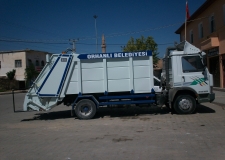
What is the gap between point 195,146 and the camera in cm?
578

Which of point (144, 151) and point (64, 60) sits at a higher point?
point (64, 60)

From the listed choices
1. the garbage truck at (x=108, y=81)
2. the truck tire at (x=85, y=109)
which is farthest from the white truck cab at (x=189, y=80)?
the truck tire at (x=85, y=109)

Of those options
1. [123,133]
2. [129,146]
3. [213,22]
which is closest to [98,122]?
[123,133]

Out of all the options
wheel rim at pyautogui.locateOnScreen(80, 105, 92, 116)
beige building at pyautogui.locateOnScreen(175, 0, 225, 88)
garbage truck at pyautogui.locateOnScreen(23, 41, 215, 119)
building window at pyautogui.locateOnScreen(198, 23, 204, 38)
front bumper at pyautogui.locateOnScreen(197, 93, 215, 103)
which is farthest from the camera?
building window at pyautogui.locateOnScreen(198, 23, 204, 38)

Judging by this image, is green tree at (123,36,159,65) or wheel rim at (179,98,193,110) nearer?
wheel rim at (179,98,193,110)

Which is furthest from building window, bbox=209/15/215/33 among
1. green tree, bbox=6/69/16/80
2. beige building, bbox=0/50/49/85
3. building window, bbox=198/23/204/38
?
green tree, bbox=6/69/16/80

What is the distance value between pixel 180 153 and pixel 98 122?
457cm

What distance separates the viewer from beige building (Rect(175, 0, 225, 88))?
64.7ft

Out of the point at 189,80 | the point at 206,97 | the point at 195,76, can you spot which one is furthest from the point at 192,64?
the point at 206,97

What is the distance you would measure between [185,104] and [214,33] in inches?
529

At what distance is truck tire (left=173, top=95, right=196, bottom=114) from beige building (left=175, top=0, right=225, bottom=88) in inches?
450

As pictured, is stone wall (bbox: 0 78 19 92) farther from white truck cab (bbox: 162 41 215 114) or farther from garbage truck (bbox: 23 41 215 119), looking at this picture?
white truck cab (bbox: 162 41 215 114)

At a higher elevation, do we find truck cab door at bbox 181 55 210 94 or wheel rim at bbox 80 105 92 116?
truck cab door at bbox 181 55 210 94

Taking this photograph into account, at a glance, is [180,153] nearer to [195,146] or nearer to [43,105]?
[195,146]
